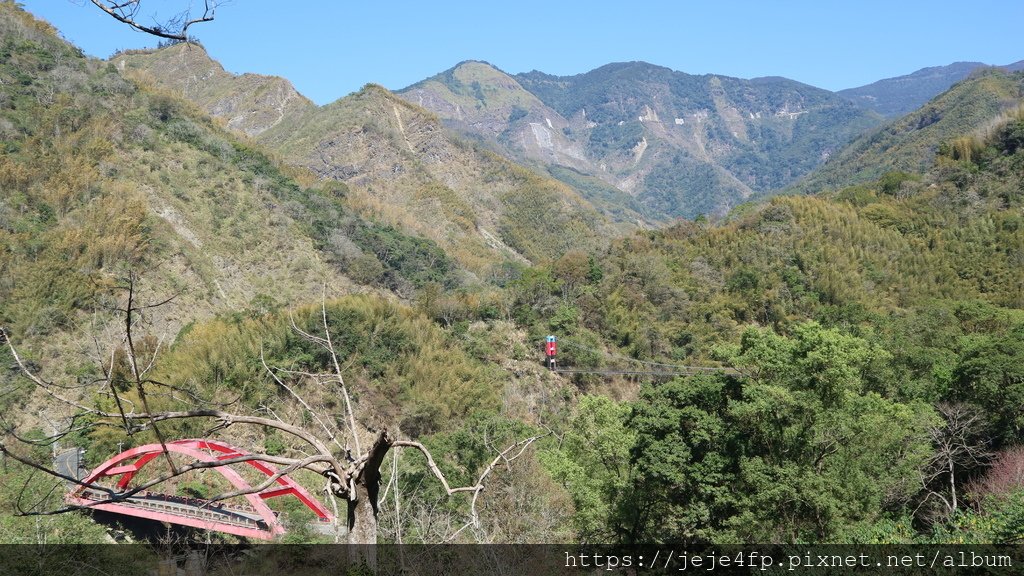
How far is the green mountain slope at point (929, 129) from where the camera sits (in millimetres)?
90812

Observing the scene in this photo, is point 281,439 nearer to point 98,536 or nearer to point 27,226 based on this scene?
point 98,536

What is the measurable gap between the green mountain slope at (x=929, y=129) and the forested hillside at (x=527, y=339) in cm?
4790

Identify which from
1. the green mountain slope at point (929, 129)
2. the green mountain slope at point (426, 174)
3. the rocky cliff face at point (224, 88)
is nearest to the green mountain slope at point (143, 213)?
the green mountain slope at point (426, 174)

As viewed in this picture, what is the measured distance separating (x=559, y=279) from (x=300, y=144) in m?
58.1

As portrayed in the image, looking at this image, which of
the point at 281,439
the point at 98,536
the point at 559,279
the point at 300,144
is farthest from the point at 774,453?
the point at 300,144

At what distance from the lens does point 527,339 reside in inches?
1478

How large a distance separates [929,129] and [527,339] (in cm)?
8999

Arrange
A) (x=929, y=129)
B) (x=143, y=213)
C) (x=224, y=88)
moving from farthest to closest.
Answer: (x=224, y=88) < (x=929, y=129) < (x=143, y=213)

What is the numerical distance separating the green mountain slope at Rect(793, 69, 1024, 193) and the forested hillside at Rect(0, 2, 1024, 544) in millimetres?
47900

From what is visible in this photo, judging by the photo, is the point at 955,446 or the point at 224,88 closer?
the point at 955,446

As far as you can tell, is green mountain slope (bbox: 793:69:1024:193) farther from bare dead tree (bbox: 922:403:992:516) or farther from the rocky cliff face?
the rocky cliff face

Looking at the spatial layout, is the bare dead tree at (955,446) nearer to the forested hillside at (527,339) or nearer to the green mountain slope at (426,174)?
the forested hillside at (527,339)

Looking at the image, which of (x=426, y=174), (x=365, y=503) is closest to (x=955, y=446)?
(x=365, y=503)

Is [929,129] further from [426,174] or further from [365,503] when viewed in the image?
[365,503]
